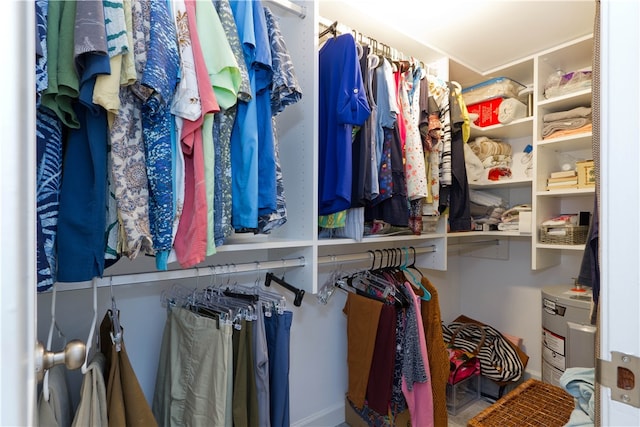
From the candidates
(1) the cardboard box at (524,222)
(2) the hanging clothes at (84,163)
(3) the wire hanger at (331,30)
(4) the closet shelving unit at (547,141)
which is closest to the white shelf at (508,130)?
(4) the closet shelving unit at (547,141)

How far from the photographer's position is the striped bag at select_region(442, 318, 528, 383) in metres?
2.02

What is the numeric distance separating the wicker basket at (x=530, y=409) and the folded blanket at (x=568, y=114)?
1.42 m

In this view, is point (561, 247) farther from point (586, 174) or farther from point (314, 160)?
point (314, 160)

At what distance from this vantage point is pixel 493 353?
2127mm

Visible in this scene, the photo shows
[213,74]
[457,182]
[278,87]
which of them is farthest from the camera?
[457,182]

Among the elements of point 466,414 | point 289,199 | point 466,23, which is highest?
point 466,23

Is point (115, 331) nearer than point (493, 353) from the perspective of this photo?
Yes

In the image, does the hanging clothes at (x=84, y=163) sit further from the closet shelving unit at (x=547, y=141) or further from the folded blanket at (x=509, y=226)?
the folded blanket at (x=509, y=226)

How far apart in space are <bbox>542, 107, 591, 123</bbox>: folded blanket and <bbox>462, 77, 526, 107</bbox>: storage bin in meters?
0.28

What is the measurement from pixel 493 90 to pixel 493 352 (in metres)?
1.71

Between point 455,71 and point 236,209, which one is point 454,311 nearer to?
point 455,71

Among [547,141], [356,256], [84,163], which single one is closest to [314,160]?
[356,256]

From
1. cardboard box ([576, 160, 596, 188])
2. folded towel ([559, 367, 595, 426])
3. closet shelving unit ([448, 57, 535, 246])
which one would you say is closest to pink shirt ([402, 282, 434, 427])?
folded towel ([559, 367, 595, 426])

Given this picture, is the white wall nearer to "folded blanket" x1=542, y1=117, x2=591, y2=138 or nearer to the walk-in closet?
the walk-in closet
